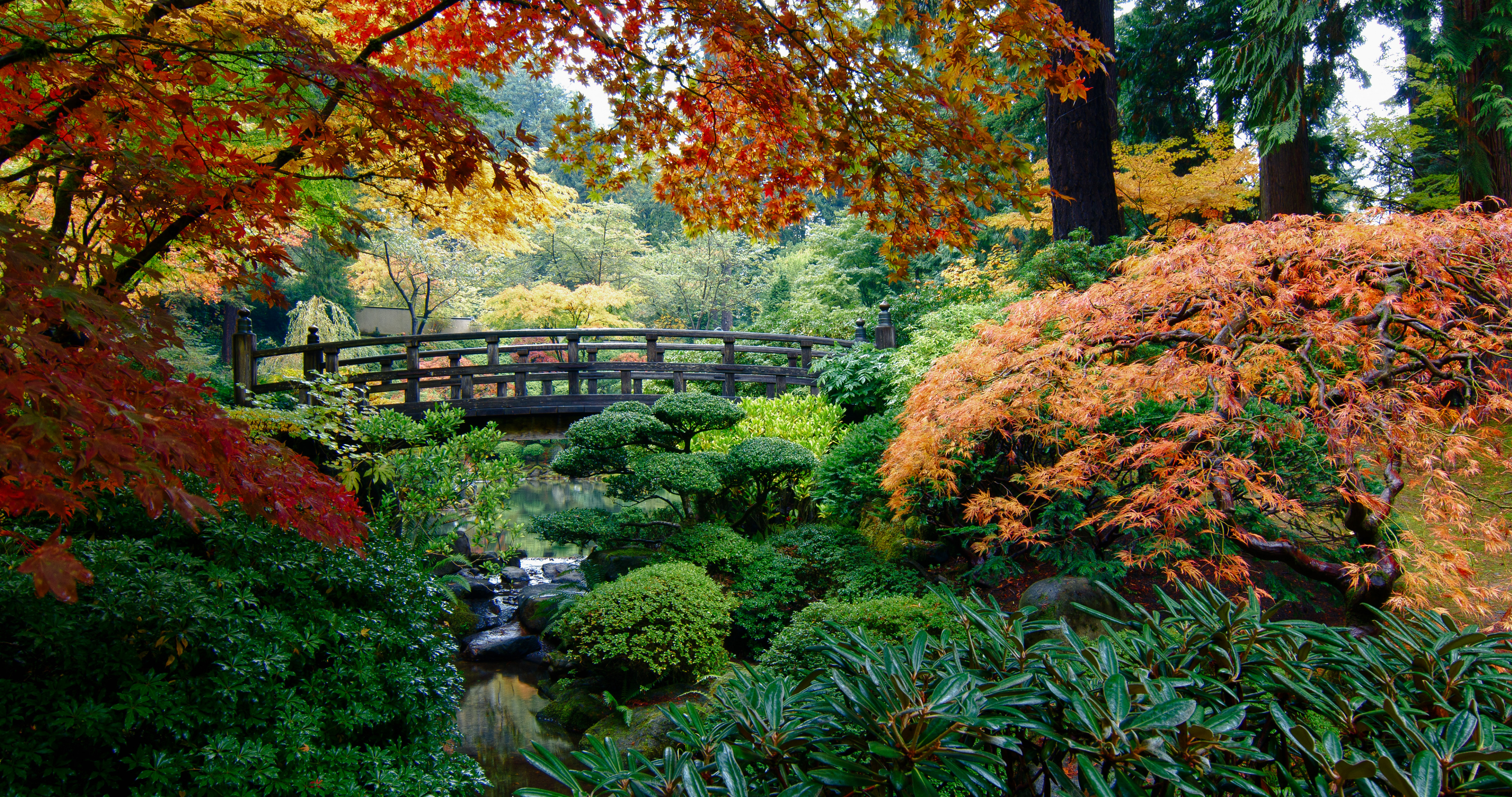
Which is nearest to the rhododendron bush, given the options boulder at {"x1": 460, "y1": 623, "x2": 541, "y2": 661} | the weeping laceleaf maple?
the weeping laceleaf maple

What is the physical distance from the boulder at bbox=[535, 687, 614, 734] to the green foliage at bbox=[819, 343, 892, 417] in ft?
13.3

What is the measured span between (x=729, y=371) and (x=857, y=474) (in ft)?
14.6

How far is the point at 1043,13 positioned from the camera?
2635 mm

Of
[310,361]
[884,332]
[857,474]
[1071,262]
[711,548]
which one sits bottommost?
[711,548]

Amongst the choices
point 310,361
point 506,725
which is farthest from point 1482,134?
point 310,361

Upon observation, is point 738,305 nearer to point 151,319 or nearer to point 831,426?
point 831,426

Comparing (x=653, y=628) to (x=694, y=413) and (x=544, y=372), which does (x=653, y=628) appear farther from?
(x=544, y=372)

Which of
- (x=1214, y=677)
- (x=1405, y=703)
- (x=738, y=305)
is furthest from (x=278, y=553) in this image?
(x=738, y=305)

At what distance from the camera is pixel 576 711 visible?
4.62 metres

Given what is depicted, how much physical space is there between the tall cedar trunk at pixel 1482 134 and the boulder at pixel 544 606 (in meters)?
8.56

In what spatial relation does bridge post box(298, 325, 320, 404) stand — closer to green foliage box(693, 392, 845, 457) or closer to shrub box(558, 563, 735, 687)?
green foliage box(693, 392, 845, 457)

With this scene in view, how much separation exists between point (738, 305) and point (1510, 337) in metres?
19.5

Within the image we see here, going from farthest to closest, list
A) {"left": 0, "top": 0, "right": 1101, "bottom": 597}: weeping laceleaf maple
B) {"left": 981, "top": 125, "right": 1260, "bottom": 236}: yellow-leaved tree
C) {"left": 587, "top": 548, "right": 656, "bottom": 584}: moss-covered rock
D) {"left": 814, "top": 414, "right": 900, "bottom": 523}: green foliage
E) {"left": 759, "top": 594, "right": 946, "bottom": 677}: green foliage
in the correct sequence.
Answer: {"left": 981, "top": 125, "right": 1260, "bottom": 236}: yellow-leaved tree
{"left": 587, "top": 548, "right": 656, "bottom": 584}: moss-covered rock
{"left": 814, "top": 414, "right": 900, "bottom": 523}: green foliage
{"left": 759, "top": 594, "right": 946, "bottom": 677}: green foliage
{"left": 0, "top": 0, "right": 1101, "bottom": 597}: weeping laceleaf maple

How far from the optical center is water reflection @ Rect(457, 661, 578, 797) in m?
4.06
